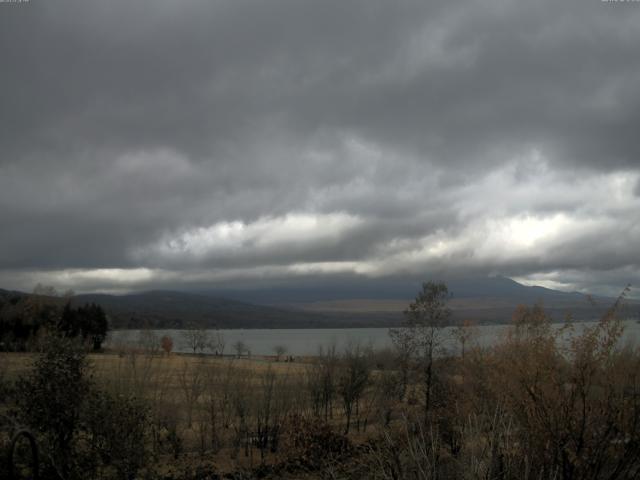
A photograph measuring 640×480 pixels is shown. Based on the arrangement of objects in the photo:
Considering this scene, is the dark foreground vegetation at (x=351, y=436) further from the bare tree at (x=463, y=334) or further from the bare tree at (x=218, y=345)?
the bare tree at (x=218, y=345)

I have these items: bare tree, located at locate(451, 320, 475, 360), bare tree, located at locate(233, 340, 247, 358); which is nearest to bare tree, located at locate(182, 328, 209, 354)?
bare tree, located at locate(233, 340, 247, 358)

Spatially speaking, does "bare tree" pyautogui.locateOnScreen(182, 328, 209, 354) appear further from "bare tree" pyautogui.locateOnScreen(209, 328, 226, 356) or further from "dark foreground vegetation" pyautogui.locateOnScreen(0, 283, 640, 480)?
"dark foreground vegetation" pyautogui.locateOnScreen(0, 283, 640, 480)

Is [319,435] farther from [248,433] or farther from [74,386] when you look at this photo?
[74,386]

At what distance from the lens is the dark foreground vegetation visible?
8758 mm

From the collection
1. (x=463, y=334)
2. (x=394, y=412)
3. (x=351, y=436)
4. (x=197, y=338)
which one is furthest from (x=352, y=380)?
(x=197, y=338)

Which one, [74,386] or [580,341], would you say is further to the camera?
[74,386]

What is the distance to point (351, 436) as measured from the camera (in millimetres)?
24562

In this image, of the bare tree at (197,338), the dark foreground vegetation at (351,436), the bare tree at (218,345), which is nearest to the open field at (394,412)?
the dark foreground vegetation at (351,436)

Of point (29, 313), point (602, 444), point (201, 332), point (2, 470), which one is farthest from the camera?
point (201, 332)

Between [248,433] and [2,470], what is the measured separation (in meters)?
12.5

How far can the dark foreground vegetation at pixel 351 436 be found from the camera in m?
8.76

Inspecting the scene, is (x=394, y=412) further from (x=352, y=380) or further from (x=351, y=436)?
(x=351, y=436)

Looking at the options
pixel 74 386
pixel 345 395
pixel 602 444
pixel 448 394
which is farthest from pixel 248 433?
pixel 602 444

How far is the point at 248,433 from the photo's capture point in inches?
848
